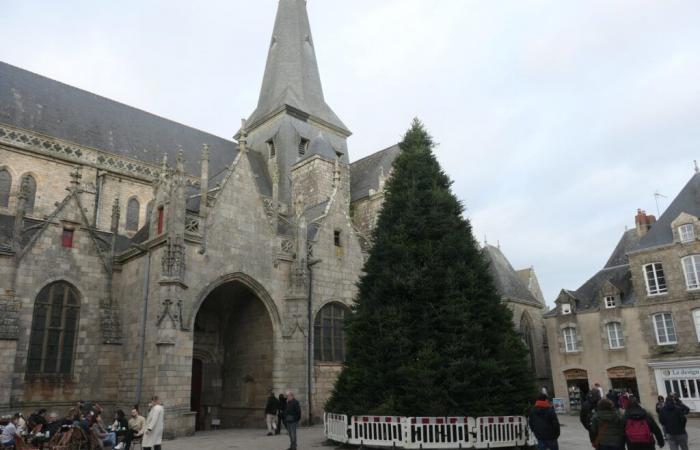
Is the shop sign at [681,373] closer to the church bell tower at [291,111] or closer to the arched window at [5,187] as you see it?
the church bell tower at [291,111]

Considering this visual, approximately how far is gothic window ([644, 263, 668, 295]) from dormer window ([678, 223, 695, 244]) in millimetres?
1511

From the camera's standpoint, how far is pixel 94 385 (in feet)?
47.6

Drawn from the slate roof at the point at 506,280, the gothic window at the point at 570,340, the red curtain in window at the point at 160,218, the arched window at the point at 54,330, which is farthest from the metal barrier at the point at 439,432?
the slate roof at the point at 506,280

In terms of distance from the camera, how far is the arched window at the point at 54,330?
13945 millimetres

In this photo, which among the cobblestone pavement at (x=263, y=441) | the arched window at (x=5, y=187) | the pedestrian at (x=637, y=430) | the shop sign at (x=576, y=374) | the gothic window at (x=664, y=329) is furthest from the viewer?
the shop sign at (x=576, y=374)

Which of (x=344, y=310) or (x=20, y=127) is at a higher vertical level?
(x=20, y=127)

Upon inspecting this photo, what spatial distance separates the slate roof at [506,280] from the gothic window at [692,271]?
1031 centimetres

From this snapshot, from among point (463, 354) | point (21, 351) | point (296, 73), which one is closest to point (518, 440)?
point (463, 354)

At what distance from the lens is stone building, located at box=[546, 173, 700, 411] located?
2153 cm

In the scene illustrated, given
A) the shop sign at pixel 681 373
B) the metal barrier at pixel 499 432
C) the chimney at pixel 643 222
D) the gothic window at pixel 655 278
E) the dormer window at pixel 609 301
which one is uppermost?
the chimney at pixel 643 222

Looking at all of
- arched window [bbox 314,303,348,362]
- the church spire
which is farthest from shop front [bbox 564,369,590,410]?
the church spire

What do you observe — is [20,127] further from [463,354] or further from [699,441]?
[699,441]

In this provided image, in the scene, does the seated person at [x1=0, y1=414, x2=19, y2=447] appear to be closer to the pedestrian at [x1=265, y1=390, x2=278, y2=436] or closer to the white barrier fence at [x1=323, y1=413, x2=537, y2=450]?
the pedestrian at [x1=265, y1=390, x2=278, y2=436]

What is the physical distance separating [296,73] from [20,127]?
58.4ft
